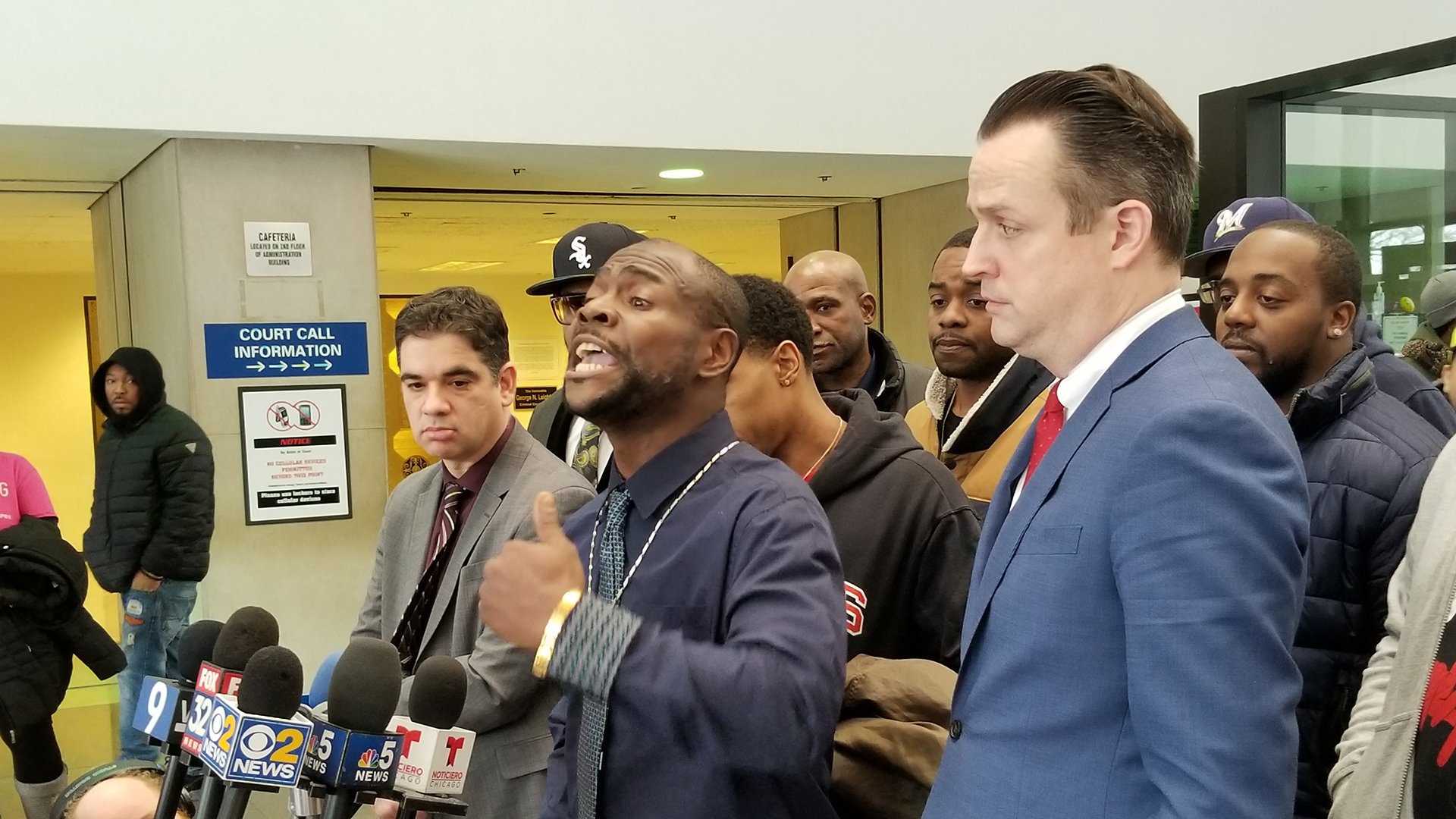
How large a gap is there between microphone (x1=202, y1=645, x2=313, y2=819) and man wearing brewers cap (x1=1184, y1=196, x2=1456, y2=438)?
209cm

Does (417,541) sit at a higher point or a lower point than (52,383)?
lower

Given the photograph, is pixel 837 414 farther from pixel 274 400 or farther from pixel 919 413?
pixel 274 400

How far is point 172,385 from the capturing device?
20.3ft

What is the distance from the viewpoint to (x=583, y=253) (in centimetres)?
383

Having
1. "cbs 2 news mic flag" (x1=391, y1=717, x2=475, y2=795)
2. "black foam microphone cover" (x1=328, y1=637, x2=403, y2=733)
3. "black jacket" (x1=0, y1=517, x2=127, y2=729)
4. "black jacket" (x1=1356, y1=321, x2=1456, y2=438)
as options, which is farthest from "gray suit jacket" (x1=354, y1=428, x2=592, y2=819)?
"black jacket" (x1=0, y1=517, x2=127, y2=729)

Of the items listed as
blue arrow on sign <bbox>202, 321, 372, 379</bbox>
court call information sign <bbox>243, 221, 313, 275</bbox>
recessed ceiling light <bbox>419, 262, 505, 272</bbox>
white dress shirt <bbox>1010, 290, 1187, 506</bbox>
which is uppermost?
recessed ceiling light <bbox>419, 262, 505, 272</bbox>

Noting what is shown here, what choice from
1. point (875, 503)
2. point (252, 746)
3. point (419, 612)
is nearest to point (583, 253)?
point (419, 612)

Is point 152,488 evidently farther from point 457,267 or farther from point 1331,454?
point 457,267

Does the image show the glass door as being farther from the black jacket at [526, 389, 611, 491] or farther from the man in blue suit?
A: the man in blue suit

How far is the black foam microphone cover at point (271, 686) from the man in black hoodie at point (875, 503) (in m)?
0.93

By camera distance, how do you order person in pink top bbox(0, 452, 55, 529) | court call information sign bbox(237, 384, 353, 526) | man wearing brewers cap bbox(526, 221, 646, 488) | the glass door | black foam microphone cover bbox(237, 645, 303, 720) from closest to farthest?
black foam microphone cover bbox(237, 645, 303, 720)
man wearing brewers cap bbox(526, 221, 646, 488)
person in pink top bbox(0, 452, 55, 529)
the glass door
court call information sign bbox(237, 384, 353, 526)

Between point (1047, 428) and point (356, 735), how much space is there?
3.11ft

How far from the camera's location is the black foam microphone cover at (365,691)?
159cm

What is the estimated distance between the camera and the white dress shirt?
4.72ft
